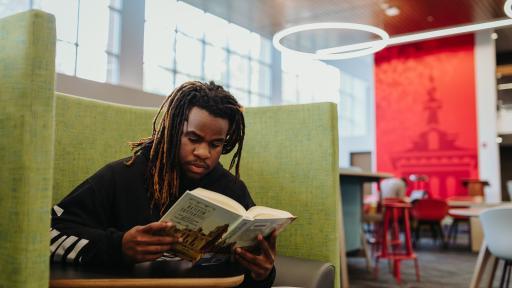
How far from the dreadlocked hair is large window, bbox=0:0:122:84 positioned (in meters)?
5.05

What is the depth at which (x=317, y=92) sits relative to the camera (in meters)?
13.3

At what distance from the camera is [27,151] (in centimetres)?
109

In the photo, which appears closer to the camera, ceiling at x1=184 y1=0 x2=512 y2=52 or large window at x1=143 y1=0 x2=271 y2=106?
large window at x1=143 y1=0 x2=271 y2=106

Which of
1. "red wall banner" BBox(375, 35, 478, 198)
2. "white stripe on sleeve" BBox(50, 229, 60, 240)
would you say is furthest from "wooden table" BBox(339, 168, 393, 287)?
"red wall banner" BBox(375, 35, 478, 198)

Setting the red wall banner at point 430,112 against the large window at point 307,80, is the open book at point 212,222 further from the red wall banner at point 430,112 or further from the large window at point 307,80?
the large window at point 307,80

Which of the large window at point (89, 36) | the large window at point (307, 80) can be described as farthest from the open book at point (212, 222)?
the large window at point (307, 80)

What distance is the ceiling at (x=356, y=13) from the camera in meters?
8.46

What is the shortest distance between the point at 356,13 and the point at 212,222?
334 inches

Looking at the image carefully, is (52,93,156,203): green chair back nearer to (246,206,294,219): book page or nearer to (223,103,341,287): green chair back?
(223,103,341,287): green chair back

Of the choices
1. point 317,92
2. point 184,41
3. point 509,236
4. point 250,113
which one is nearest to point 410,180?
point 317,92

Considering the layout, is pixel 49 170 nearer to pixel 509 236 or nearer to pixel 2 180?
pixel 2 180

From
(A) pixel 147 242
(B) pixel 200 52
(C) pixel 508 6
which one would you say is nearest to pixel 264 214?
(A) pixel 147 242

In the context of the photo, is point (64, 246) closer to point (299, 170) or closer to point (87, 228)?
point (87, 228)

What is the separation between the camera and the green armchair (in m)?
1.09
